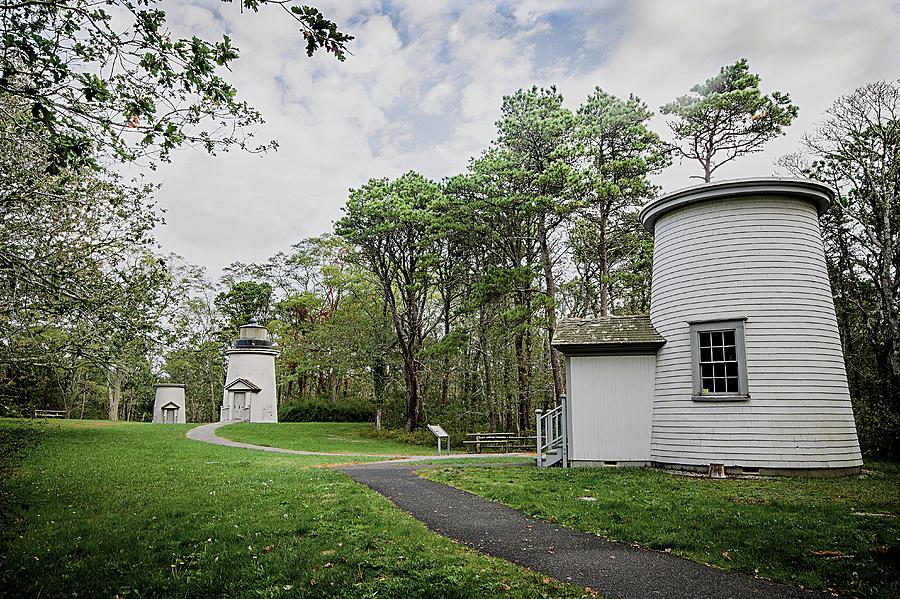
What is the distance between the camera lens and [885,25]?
1280 centimetres

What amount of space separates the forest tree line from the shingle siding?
18.7 ft

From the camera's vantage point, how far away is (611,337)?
572 inches

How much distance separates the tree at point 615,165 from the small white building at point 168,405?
33553 mm

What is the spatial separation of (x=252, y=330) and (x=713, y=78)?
106ft

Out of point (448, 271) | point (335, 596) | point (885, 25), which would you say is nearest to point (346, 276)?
point (448, 271)

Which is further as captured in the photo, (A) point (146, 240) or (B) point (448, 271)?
(B) point (448, 271)

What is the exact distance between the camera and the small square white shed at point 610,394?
1427 cm

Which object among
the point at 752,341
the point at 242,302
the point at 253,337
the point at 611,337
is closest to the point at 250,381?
the point at 253,337

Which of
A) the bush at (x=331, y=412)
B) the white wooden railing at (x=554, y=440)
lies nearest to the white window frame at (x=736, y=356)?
the white wooden railing at (x=554, y=440)

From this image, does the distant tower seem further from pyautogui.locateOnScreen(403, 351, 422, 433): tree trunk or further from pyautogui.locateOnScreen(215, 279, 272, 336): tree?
pyautogui.locateOnScreen(403, 351, 422, 433): tree trunk

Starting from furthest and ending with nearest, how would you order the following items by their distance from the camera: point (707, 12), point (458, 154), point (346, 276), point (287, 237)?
point (287, 237) < point (346, 276) < point (458, 154) < point (707, 12)

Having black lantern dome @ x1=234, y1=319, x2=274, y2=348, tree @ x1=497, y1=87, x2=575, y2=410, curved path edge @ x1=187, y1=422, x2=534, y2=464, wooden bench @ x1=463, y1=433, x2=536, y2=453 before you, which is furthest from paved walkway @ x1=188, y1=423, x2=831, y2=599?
black lantern dome @ x1=234, y1=319, x2=274, y2=348

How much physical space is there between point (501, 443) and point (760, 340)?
42.1 feet

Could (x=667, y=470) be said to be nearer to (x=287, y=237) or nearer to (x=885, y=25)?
(x=885, y=25)
